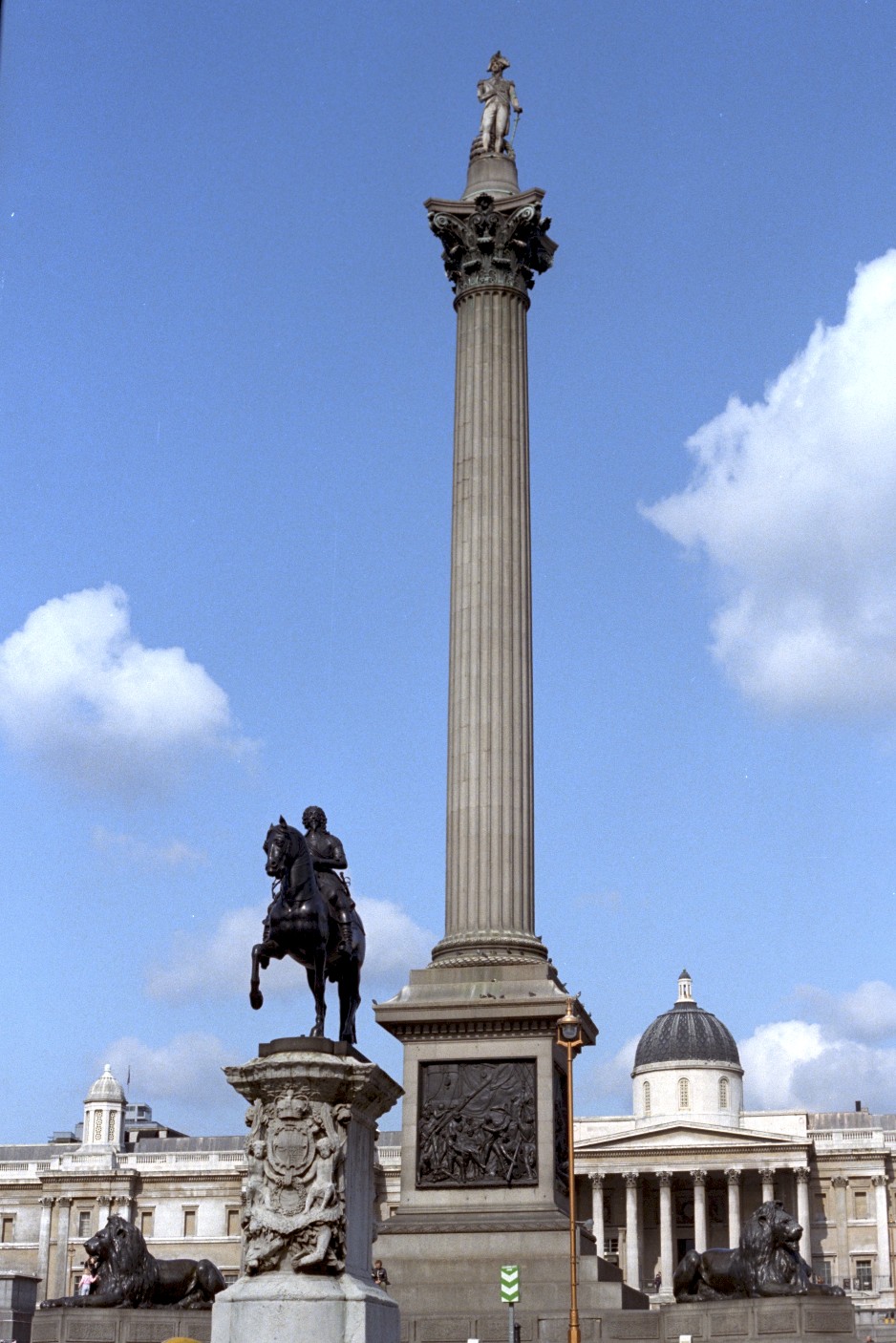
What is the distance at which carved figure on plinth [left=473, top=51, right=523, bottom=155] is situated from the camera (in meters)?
41.6

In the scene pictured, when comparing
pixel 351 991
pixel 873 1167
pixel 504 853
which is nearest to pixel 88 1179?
pixel 873 1167

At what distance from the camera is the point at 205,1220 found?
371 ft

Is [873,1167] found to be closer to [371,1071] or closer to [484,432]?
[484,432]

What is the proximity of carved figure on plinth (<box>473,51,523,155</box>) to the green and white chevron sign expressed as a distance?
25064mm

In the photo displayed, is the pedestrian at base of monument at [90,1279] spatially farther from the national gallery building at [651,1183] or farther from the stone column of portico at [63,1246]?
the stone column of portico at [63,1246]

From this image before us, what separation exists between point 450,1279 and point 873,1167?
87146 millimetres

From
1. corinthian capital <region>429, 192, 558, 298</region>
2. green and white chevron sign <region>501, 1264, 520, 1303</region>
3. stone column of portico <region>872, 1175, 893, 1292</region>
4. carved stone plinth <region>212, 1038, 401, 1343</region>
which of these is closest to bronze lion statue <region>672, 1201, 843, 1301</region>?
green and white chevron sign <region>501, 1264, 520, 1303</region>

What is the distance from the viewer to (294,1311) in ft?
52.3

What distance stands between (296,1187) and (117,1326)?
47.2 ft

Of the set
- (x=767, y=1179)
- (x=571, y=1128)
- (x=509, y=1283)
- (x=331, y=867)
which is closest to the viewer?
(x=331, y=867)

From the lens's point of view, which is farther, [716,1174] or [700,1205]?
[716,1174]

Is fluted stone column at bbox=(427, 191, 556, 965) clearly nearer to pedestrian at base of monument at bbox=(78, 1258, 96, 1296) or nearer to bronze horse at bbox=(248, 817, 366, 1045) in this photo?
pedestrian at base of monument at bbox=(78, 1258, 96, 1296)

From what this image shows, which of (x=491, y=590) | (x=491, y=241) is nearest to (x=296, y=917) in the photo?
(x=491, y=590)

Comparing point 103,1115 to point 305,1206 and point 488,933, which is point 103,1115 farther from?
point 305,1206
